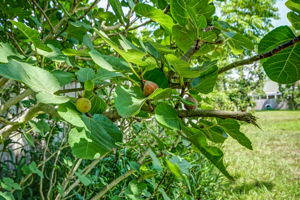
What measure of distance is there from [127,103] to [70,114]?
9 cm

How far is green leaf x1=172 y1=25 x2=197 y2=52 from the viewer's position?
1.58ft

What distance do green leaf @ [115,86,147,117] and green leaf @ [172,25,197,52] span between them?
0.15 metres

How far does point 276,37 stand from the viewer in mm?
451

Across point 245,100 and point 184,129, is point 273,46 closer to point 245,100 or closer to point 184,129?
point 184,129

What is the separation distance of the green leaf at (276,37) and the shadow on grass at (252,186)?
3.14 meters

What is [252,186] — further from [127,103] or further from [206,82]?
[127,103]

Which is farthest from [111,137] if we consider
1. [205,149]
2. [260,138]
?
[260,138]

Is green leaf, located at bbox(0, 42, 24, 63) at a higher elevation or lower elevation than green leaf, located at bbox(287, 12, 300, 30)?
lower

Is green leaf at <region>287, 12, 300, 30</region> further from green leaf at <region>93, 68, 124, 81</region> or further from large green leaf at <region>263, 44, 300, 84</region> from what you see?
green leaf at <region>93, 68, 124, 81</region>

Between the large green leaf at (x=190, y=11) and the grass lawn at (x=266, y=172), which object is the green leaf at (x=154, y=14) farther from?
the grass lawn at (x=266, y=172)

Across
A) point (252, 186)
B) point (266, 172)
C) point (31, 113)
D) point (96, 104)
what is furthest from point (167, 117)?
point (266, 172)

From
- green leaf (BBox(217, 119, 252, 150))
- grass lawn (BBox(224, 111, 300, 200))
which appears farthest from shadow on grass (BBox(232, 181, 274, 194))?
green leaf (BBox(217, 119, 252, 150))

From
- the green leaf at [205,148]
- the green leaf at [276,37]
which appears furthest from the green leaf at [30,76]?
the green leaf at [276,37]

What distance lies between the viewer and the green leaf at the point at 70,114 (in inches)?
15.4
